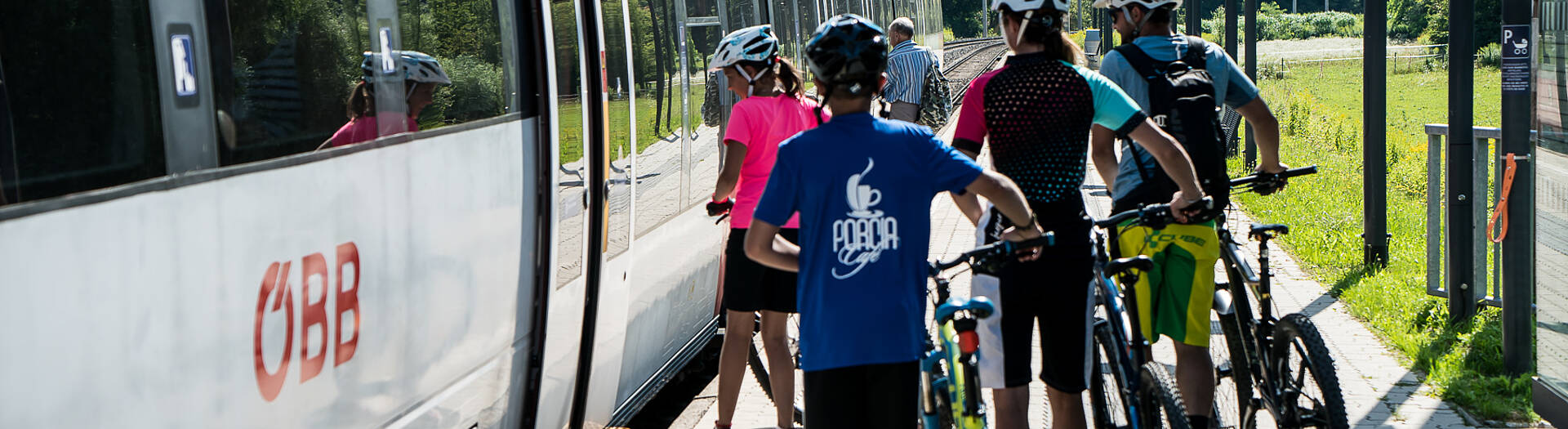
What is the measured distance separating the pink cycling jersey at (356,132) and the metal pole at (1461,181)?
5984 millimetres

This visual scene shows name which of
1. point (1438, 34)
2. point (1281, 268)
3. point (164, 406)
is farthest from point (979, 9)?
point (164, 406)

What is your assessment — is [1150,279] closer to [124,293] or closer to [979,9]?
[124,293]

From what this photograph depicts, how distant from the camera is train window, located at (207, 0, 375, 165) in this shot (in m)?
3.08

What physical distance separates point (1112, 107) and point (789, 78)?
1602mm

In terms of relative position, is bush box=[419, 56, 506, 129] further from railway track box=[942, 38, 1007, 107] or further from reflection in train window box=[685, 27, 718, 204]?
railway track box=[942, 38, 1007, 107]

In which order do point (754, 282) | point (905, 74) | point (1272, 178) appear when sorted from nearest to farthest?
1. point (1272, 178)
2. point (754, 282)
3. point (905, 74)

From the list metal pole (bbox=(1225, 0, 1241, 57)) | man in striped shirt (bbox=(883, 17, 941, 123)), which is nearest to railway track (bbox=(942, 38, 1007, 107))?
metal pole (bbox=(1225, 0, 1241, 57))

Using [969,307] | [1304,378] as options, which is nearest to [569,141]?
[969,307]

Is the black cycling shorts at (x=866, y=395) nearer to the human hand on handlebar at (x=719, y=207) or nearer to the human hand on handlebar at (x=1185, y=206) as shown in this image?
the human hand on handlebar at (x=1185, y=206)

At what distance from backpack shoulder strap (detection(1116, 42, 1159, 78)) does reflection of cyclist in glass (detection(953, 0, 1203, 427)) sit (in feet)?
1.65

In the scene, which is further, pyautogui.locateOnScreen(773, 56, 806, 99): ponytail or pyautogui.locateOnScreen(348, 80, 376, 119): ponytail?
pyautogui.locateOnScreen(773, 56, 806, 99): ponytail

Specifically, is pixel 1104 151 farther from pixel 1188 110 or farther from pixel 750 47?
pixel 750 47

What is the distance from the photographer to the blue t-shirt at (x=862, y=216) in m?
3.57

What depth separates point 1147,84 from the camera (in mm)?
5047
